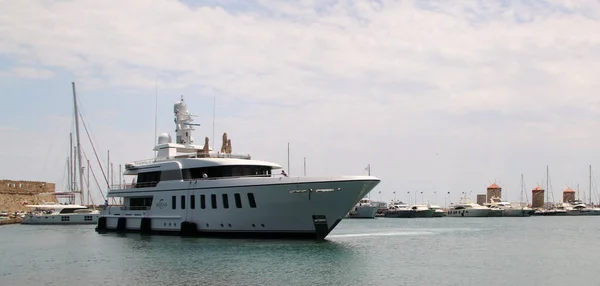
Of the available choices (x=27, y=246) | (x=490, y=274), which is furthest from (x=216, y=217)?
(x=490, y=274)

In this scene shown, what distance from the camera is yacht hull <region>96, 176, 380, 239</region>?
39594 millimetres

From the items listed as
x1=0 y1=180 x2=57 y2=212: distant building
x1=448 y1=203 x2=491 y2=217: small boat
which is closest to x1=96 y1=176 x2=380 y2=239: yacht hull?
x1=0 y1=180 x2=57 y2=212: distant building

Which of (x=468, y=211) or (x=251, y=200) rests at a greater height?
(x=251, y=200)

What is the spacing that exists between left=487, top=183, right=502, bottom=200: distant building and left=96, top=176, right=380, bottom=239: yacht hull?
122161 millimetres

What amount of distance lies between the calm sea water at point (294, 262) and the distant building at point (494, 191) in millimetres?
110635

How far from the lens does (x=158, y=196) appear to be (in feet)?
161

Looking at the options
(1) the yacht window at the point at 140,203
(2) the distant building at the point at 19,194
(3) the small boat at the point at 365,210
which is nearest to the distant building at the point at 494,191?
(3) the small boat at the point at 365,210

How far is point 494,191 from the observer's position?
156m

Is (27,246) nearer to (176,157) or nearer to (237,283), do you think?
(176,157)

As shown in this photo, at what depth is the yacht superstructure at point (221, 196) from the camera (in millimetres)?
39906

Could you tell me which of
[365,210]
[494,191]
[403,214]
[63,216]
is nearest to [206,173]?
[63,216]

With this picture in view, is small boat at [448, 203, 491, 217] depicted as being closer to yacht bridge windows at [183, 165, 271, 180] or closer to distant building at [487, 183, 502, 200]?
distant building at [487, 183, 502, 200]

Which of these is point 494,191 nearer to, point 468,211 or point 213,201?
point 468,211

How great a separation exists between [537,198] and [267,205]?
449ft
